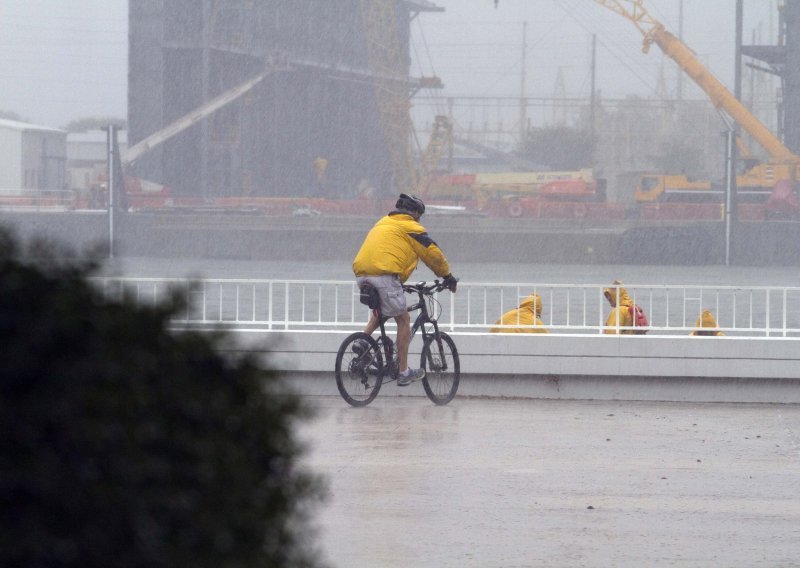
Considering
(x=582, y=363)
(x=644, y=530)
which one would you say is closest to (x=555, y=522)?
(x=644, y=530)

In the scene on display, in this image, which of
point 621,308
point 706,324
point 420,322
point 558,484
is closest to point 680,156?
point 706,324

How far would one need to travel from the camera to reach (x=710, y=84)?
3059 inches

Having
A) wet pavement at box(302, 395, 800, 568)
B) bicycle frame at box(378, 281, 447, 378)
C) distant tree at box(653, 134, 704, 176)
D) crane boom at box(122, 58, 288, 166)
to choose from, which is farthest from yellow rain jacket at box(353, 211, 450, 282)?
distant tree at box(653, 134, 704, 176)

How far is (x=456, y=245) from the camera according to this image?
232ft

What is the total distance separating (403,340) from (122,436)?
311 inches

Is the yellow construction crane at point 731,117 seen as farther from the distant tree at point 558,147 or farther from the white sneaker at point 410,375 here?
the white sneaker at point 410,375

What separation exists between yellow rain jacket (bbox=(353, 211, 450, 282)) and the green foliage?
7.43 metres

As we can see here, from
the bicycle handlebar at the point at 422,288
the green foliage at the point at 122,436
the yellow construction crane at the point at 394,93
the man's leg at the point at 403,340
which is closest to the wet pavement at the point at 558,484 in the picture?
the man's leg at the point at 403,340

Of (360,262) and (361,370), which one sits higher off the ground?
(360,262)

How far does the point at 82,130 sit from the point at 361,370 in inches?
4063

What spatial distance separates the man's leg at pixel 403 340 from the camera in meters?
9.71

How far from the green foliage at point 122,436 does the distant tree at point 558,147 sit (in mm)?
91168

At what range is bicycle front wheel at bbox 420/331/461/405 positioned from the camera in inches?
388

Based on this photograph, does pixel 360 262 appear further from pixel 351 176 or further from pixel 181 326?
pixel 351 176
